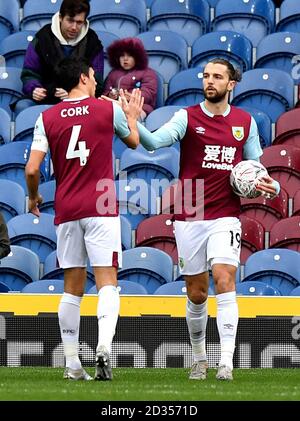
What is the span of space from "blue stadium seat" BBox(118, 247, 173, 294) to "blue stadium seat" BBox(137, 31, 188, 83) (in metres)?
2.88

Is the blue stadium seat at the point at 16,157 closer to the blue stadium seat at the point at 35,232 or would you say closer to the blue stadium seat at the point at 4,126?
the blue stadium seat at the point at 4,126

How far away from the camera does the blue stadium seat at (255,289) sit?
10797 millimetres

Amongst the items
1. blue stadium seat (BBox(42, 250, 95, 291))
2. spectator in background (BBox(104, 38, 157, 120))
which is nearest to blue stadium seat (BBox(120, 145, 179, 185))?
spectator in background (BBox(104, 38, 157, 120))

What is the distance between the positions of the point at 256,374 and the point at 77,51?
14.6ft

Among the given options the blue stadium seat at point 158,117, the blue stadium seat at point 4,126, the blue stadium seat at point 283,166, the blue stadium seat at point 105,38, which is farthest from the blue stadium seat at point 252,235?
the blue stadium seat at point 105,38

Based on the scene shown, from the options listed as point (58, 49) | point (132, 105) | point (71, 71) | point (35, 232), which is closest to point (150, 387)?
point (132, 105)

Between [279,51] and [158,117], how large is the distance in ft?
5.53

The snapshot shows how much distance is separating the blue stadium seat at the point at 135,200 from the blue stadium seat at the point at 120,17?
2.74 meters

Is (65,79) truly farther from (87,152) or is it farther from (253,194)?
(253,194)

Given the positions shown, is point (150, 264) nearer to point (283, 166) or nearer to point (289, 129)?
point (283, 166)

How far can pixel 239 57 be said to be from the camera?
13383 mm

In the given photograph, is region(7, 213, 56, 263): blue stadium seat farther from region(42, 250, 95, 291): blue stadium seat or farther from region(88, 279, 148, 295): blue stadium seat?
region(88, 279, 148, 295): blue stadium seat

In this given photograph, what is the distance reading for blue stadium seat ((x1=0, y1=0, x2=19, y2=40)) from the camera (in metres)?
14.3

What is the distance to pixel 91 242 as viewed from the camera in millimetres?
7930
